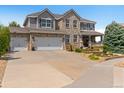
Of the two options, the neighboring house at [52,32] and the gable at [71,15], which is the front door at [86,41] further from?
the gable at [71,15]

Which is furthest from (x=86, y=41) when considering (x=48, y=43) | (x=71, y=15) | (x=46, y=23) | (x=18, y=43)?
(x=18, y=43)

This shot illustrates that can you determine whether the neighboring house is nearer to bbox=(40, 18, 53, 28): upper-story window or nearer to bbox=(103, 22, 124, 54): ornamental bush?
bbox=(40, 18, 53, 28): upper-story window

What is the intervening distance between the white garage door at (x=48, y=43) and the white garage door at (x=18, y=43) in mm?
1814

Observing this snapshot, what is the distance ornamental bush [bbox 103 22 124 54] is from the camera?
35906mm

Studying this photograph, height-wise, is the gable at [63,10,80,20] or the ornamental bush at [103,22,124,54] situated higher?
the gable at [63,10,80,20]

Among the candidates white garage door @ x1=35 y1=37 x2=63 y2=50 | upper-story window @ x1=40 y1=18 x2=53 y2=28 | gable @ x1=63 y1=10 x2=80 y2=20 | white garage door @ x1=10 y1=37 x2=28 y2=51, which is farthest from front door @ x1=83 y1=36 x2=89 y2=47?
white garage door @ x1=10 y1=37 x2=28 y2=51

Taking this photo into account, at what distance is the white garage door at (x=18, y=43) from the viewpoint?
111 ft

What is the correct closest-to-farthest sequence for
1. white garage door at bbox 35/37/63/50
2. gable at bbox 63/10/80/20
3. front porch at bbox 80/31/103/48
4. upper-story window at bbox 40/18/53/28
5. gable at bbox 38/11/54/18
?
white garage door at bbox 35/37/63/50 → gable at bbox 38/11/54/18 → upper-story window at bbox 40/18/53/28 → gable at bbox 63/10/80/20 → front porch at bbox 80/31/103/48

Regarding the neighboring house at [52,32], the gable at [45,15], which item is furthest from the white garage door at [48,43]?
the gable at [45,15]

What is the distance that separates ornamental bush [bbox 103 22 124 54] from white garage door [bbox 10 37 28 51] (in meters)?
11.6

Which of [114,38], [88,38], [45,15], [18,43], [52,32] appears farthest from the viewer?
[88,38]

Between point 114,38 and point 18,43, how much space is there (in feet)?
46.1

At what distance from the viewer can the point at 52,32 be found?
36.7 metres

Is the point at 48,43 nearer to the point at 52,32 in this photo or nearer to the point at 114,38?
the point at 52,32
